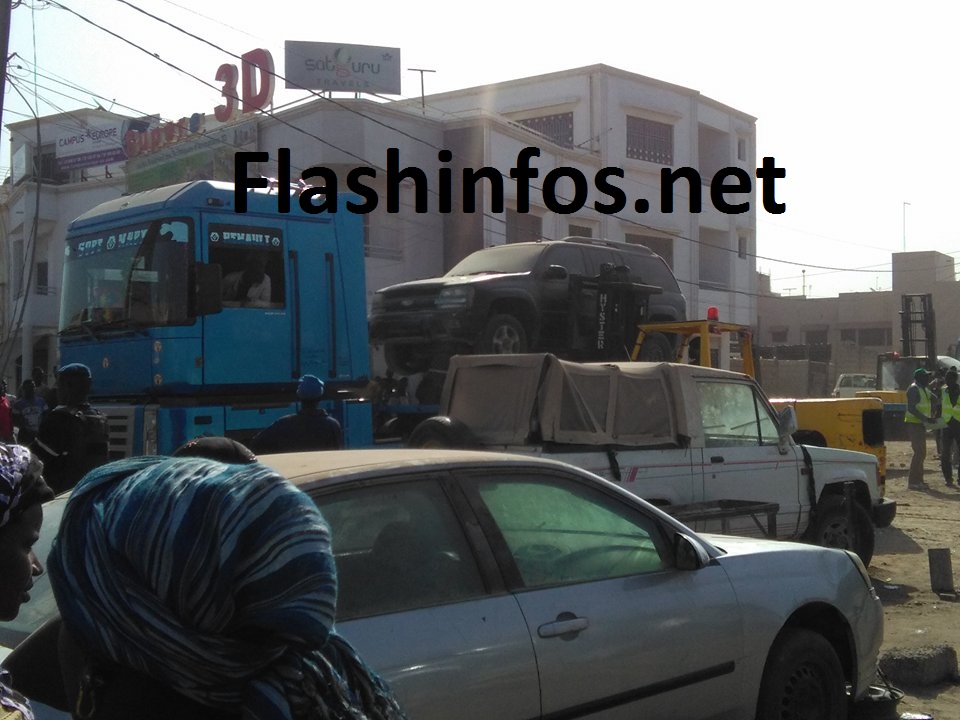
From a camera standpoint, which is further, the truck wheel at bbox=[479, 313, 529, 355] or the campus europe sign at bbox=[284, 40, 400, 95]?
the campus europe sign at bbox=[284, 40, 400, 95]

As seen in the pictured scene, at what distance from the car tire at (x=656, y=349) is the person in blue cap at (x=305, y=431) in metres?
5.67

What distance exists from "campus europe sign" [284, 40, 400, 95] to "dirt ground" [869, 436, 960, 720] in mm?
19677

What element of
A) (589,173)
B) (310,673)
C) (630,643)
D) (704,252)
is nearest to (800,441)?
→ (630,643)

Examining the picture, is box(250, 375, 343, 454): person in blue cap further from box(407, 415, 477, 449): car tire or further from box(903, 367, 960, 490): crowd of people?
box(903, 367, 960, 490): crowd of people

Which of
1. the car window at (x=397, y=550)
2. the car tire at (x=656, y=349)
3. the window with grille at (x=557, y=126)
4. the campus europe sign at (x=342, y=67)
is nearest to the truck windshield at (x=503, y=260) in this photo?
the car tire at (x=656, y=349)

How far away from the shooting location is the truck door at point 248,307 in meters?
9.29

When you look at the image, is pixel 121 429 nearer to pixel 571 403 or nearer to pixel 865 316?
pixel 571 403

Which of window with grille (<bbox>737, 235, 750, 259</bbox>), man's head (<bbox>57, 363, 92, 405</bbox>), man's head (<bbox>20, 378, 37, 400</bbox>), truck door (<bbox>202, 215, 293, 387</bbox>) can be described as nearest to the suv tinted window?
truck door (<bbox>202, 215, 293, 387</bbox>)

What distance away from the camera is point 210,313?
30.1 feet

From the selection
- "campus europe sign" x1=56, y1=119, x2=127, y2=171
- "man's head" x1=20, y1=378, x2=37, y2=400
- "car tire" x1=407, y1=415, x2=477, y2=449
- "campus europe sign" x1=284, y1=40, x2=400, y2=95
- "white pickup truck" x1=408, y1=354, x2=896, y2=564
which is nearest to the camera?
"white pickup truck" x1=408, y1=354, x2=896, y2=564

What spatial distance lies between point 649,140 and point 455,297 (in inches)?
1038

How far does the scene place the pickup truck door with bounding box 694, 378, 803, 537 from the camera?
813 centimetres

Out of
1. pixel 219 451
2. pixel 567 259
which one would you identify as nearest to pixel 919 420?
pixel 567 259

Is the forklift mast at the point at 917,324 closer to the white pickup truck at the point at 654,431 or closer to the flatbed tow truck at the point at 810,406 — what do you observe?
the flatbed tow truck at the point at 810,406
